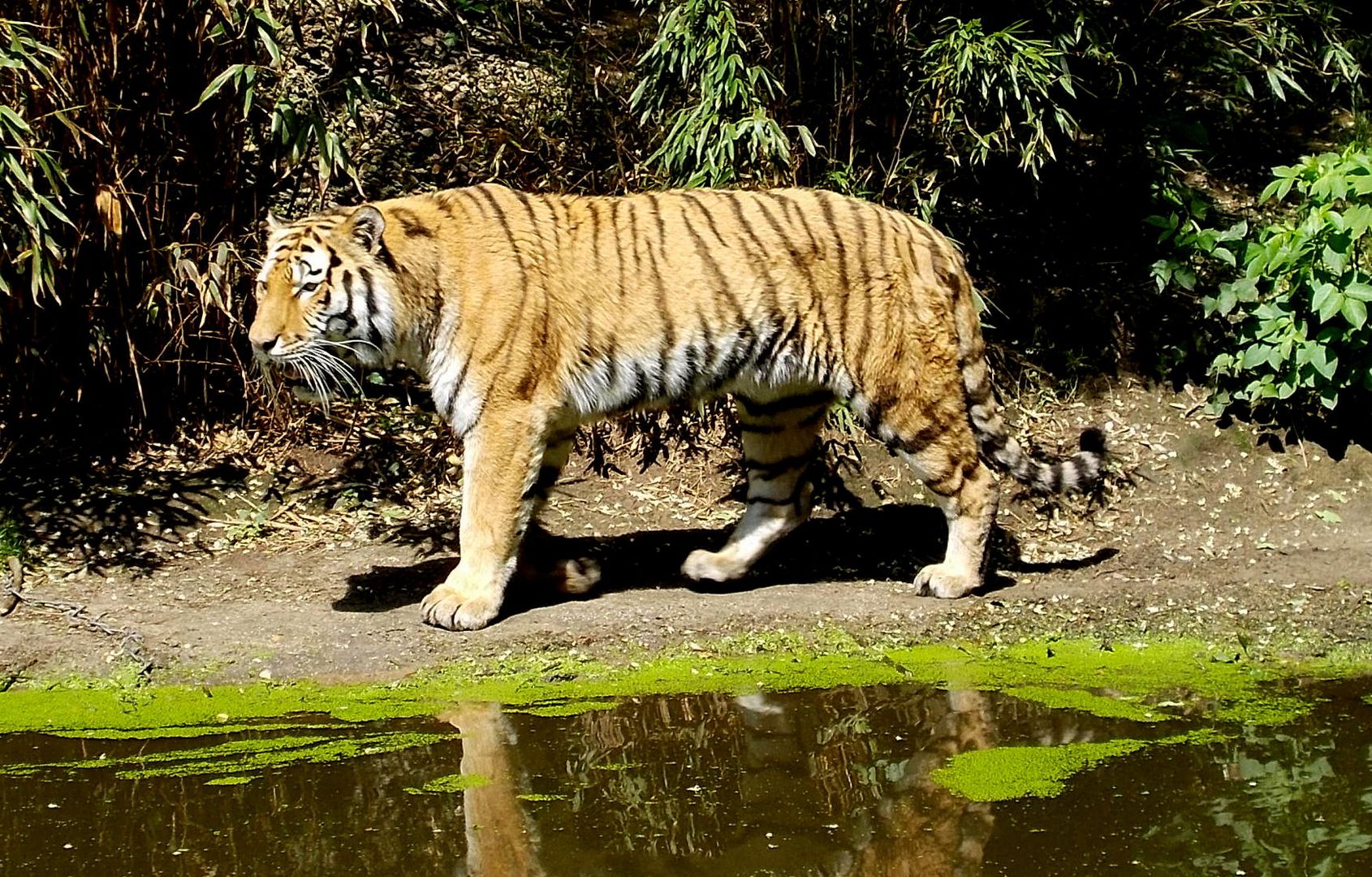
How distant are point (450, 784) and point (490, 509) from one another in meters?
1.29

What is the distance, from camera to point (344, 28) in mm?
5934

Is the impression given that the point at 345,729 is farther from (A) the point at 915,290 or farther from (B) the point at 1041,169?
(B) the point at 1041,169

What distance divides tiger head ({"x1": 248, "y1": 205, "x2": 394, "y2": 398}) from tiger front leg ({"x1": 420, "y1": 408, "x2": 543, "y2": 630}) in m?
0.43

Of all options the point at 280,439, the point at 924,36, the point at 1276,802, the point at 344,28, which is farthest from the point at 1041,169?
the point at 1276,802

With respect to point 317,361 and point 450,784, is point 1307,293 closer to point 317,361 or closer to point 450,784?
point 317,361

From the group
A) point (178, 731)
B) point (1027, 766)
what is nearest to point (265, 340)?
point (178, 731)

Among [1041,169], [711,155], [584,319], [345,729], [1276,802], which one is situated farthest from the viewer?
[1041,169]

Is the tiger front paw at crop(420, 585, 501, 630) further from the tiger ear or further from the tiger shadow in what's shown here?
the tiger ear

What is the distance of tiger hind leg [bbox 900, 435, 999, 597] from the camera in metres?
4.71

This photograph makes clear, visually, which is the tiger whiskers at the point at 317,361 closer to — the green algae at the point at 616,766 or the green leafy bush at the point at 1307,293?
the green algae at the point at 616,766

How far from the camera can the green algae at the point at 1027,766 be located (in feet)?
10.4

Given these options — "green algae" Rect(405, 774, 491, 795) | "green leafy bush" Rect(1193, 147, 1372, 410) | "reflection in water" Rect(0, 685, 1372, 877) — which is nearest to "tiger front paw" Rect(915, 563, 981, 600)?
"reflection in water" Rect(0, 685, 1372, 877)

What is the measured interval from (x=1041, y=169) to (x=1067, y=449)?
1409 mm

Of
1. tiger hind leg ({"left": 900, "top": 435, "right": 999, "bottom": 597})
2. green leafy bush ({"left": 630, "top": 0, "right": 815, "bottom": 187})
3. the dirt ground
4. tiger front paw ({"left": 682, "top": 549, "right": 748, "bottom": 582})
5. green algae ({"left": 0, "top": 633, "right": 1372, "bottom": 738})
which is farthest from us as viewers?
green leafy bush ({"left": 630, "top": 0, "right": 815, "bottom": 187})
